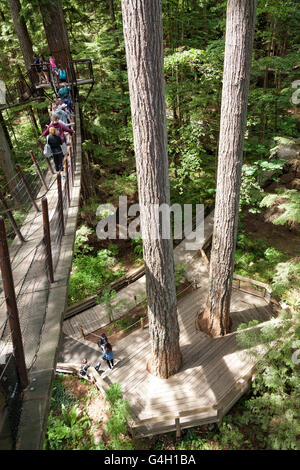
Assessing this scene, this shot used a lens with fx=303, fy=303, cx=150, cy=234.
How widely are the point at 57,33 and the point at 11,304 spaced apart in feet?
34.1

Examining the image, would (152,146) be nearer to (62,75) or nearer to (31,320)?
(31,320)

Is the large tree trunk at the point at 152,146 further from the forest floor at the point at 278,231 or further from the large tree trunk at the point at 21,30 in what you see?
the large tree trunk at the point at 21,30

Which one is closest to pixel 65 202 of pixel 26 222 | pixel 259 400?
pixel 26 222

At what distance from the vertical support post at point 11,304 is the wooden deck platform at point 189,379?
14.0 feet

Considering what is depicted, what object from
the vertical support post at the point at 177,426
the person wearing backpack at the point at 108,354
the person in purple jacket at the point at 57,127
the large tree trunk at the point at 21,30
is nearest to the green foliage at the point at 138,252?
the person wearing backpack at the point at 108,354

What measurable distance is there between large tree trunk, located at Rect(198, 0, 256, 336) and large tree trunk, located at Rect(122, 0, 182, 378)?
1.77 m

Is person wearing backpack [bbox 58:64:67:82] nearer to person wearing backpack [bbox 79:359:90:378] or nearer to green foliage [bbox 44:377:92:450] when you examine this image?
person wearing backpack [bbox 79:359:90:378]

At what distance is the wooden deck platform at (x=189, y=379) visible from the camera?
20.0 feet

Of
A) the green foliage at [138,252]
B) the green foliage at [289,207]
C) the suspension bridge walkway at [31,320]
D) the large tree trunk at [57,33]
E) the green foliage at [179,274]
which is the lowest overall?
the green foliage at [138,252]

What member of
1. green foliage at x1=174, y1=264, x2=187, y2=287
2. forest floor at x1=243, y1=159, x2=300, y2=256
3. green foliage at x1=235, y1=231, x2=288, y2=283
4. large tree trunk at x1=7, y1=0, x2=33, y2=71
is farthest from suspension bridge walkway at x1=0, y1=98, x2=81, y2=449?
large tree trunk at x1=7, y1=0, x2=33, y2=71

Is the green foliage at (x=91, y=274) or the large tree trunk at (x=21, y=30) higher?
the large tree trunk at (x=21, y=30)

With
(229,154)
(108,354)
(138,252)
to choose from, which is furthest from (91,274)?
(229,154)

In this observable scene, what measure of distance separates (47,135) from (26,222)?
212 cm

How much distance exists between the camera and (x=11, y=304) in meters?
2.37
